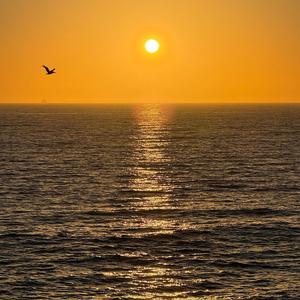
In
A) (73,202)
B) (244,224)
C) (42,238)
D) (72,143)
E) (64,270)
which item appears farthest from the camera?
(72,143)

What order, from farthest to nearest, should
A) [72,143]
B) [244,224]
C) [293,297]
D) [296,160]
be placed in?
[72,143], [296,160], [244,224], [293,297]

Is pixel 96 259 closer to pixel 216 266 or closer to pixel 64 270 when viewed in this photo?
pixel 64 270

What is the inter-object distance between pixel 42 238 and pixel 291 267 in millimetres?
24285

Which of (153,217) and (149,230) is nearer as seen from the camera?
(149,230)

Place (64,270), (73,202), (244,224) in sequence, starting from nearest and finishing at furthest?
(64,270)
(244,224)
(73,202)

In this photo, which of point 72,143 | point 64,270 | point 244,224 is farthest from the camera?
point 72,143

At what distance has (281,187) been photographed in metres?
102

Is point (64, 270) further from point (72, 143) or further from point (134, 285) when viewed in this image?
point (72, 143)

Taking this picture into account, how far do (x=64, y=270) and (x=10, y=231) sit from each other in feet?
48.0

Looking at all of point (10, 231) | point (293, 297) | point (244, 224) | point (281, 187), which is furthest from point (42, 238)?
point (281, 187)

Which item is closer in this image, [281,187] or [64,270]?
[64,270]

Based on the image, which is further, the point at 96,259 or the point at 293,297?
the point at 96,259

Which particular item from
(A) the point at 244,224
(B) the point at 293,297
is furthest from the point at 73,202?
(B) the point at 293,297

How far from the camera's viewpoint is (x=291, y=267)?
2303 inches
